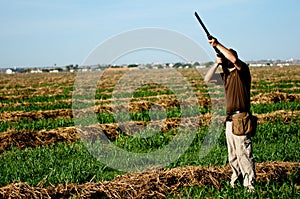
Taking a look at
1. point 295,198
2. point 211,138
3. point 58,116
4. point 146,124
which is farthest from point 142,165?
point 58,116

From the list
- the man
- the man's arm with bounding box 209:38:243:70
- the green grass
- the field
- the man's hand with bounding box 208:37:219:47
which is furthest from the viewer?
the green grass

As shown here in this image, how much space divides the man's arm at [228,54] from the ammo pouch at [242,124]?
66cm

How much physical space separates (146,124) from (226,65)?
701 cm

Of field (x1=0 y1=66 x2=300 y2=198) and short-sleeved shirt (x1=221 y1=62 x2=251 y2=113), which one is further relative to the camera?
field (x1=0 y1=66 x2=300 y2=198)

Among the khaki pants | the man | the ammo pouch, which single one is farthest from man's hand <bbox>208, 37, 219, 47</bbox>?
the khaki pants

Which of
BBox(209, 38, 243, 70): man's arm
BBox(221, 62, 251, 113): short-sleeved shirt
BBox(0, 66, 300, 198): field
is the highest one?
BBox(209, 38, 243, 70): man's arm

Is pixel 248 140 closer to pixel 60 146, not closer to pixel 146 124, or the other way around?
pixel 60 146

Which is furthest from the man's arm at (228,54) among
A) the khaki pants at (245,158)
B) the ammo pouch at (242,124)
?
the khaki pants at (245,158)

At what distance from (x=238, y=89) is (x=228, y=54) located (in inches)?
21.4

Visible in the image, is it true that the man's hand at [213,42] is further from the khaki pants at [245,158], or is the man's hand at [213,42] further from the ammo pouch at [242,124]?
the khaki pants at [245,158]

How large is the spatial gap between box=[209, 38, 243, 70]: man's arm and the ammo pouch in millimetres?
657

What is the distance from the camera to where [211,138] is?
11.4 m

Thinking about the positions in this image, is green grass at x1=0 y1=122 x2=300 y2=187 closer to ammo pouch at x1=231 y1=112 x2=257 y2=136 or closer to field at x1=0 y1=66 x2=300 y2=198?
field at x1=0 y1=66 x2=300 y2=198

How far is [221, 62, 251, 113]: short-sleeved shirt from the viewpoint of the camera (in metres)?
6.48
